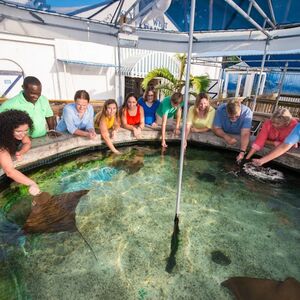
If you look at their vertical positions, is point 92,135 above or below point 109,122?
below

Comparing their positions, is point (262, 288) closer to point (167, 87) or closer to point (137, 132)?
point (137, 132)

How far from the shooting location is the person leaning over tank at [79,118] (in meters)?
4.39

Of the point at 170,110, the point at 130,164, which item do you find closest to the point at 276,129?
the point at 170,110

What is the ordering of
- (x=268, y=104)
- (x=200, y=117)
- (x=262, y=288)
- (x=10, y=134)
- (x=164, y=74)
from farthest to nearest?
(x=268, y=104), (x=164, y=74), (x=200, y=117), (x=10, y=134), (x=262, y=288)

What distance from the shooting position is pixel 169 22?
545 cm

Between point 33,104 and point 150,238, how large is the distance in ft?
10.6

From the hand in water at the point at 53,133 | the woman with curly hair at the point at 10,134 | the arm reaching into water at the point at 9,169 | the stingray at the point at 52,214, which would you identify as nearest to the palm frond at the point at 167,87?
the hand in water at the point at 53,133

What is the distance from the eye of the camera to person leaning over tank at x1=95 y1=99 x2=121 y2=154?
4617 mm

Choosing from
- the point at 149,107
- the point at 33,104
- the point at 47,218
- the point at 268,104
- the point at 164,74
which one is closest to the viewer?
the point at 47,218

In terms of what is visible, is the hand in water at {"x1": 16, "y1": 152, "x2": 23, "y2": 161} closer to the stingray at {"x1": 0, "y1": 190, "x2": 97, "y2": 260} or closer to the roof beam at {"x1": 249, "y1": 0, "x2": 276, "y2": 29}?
the stingray at {"x1": 0, "y1": 190, "x2": 97, "y2": 260}

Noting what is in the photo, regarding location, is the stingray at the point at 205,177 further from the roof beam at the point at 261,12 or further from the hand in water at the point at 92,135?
the roof beam at the point at 261,12

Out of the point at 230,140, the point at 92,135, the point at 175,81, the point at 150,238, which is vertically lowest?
the point at 150,238

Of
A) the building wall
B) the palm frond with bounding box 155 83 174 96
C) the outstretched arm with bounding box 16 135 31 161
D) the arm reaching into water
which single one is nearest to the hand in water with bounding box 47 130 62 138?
the outstretched arm with bounding box 16 135 31 161

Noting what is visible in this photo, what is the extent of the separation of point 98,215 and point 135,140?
276 centimetres
